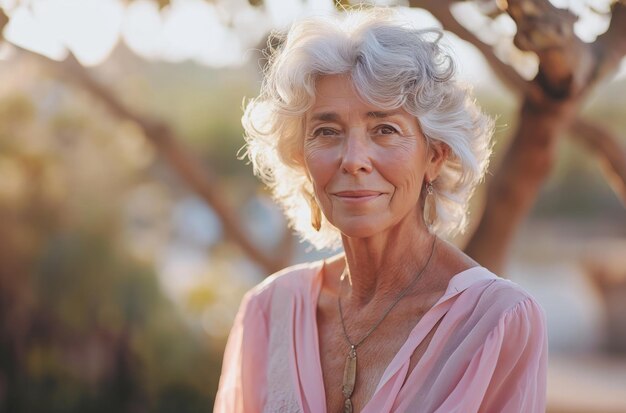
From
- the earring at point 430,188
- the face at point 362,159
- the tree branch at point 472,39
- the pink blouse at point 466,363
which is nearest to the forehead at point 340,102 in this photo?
the face at point 362,159

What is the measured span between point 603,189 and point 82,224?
1831 cm

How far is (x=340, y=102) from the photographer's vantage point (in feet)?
8.20

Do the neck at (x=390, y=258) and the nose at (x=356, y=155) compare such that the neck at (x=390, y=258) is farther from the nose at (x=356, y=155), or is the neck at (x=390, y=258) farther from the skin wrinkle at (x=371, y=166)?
the nose at (x=356, y=155)

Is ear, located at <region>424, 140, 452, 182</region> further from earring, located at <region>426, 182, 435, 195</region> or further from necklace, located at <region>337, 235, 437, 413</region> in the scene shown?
necklace, located at <region>337, 235, 437, 413</region>

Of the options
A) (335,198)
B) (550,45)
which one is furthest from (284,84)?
(550,45)

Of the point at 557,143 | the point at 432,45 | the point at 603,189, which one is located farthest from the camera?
the point at 603,189

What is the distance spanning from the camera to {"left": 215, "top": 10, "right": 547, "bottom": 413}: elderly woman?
2.32 metres

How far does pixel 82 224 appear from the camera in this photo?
668 cm

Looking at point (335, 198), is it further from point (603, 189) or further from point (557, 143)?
point (603, 189)

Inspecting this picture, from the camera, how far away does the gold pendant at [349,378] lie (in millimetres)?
2568

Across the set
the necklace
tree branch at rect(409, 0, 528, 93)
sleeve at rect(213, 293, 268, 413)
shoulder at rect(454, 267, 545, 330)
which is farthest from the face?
tree branch at rect(409, 0, 528, 93)

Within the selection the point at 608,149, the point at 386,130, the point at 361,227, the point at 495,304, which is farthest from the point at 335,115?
the point at 608,149

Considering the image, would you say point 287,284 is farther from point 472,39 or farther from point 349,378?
point 472,39

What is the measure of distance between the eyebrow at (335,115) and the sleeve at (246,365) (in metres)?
0.74
